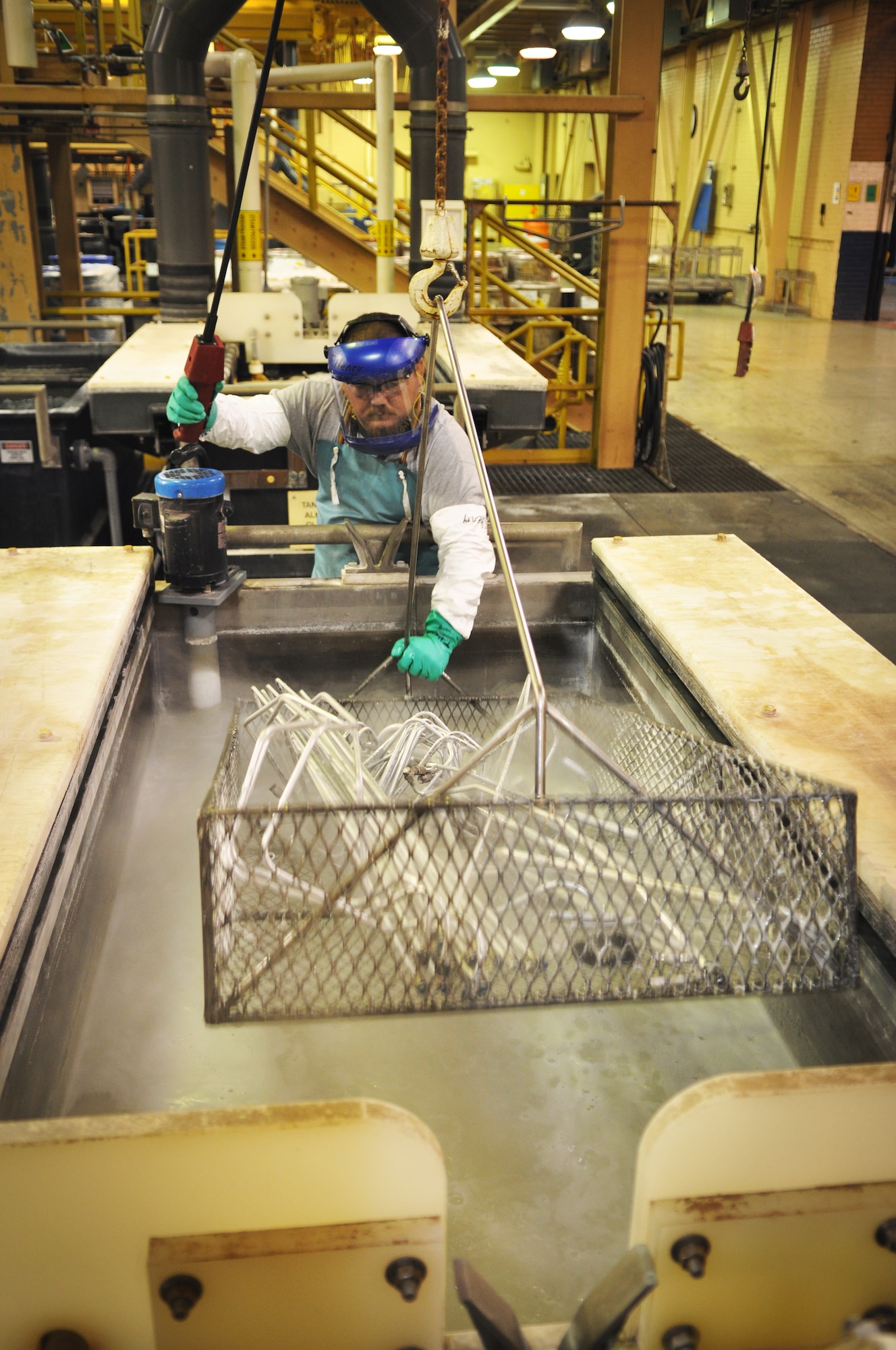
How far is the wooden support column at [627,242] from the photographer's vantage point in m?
6.38

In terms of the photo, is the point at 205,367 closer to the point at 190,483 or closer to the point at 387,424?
the point at 190,483

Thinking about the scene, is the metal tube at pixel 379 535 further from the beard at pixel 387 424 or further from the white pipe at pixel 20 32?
the white pipe at pixel 20 32

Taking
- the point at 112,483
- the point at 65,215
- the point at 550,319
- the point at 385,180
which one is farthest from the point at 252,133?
the point at 65,215

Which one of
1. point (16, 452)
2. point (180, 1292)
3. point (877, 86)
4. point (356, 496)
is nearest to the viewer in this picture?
point (180, 1292)

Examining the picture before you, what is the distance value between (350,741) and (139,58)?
5.89 m

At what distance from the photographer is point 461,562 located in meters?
2.80

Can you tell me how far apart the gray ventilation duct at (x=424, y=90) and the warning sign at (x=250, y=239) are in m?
0.78

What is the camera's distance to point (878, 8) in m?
14.4

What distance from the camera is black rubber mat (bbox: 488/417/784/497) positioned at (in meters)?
7.13

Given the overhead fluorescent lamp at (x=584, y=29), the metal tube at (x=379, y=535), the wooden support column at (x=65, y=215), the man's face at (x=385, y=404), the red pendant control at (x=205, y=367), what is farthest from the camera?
the overhead fluorescent lamp at (x=584, y=29)

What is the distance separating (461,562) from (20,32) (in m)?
4.76

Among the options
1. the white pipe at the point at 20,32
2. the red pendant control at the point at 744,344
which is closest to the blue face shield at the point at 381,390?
the red pendant control at the point at 744,344

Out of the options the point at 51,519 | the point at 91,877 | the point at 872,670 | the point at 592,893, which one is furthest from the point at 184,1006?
the point at 51,519

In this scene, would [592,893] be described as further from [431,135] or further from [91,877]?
[431,135]
